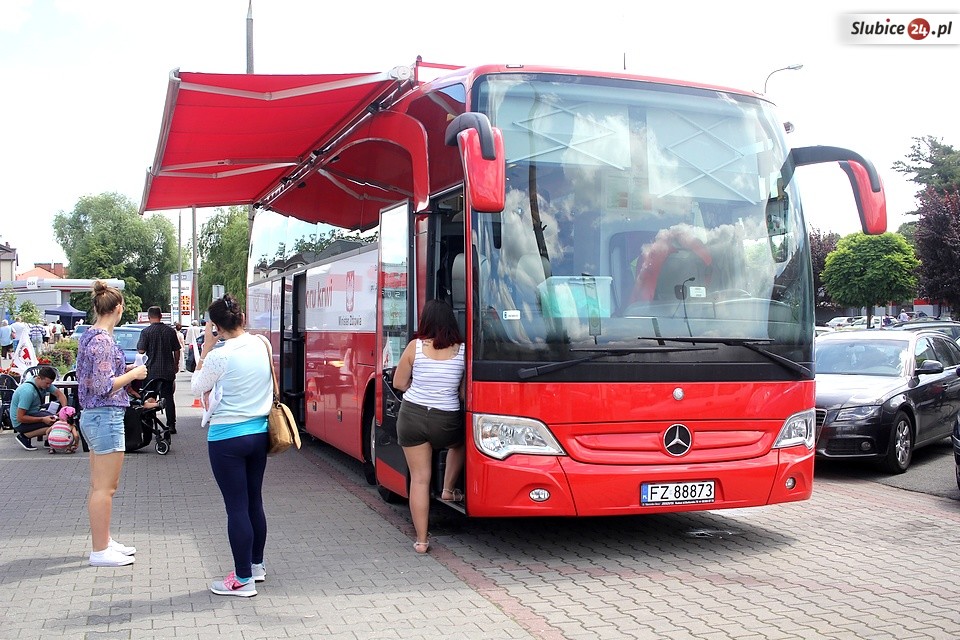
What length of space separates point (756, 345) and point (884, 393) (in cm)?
475

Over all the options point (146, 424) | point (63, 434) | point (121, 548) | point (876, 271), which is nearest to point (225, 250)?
point (876, 271)

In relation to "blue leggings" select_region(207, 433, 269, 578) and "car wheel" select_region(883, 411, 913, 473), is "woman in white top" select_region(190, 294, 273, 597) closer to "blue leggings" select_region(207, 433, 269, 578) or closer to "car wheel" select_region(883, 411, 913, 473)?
"blue leggings" select_region(207, 433, 269, 578)

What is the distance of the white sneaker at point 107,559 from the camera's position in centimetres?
663

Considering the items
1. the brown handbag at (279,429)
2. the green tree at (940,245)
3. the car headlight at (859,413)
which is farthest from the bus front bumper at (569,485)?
the green tree at (940,245)

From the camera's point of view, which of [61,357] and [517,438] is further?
[61,357]

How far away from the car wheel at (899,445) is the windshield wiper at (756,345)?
13.9ft

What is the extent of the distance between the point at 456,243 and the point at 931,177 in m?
74.4

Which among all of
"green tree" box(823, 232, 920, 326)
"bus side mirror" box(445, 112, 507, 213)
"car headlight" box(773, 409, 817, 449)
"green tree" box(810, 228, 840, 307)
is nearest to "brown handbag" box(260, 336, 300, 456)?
"bus side mirror" box(445, 112, 507, 213)

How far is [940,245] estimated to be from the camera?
4509 centimetres

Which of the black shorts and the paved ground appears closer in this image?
the paved ground

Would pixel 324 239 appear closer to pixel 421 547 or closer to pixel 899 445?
pixel 421 547

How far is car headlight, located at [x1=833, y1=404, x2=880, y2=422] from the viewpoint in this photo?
1054 cm

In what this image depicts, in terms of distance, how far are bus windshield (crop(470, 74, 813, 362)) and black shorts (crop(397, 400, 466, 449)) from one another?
1.89 ft

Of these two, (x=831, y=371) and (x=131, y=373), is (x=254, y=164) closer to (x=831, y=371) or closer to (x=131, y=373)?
(x=131, y=373)
